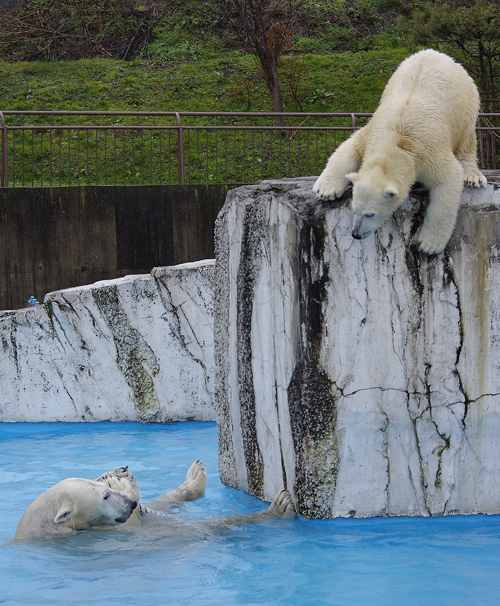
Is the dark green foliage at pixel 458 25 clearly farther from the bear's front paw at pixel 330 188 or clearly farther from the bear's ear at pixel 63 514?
the bear's ear at pixel 63 514

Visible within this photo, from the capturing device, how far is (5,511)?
4.78 meters

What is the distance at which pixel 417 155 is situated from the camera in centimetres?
369

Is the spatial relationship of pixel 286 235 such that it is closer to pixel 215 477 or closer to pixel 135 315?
pixel 215 477

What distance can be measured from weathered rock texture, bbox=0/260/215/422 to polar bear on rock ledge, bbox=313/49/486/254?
11.6ft

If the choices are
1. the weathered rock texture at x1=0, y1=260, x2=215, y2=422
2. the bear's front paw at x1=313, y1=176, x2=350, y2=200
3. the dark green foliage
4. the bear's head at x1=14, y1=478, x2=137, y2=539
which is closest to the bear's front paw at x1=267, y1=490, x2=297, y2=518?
the bear's head at x1=14, y1=478, x2=137, y2=539

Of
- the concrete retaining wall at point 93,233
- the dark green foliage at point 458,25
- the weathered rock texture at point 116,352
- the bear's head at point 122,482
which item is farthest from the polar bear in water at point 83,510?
the dark green foliage at point 458,25

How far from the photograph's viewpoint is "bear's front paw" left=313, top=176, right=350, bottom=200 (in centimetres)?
384

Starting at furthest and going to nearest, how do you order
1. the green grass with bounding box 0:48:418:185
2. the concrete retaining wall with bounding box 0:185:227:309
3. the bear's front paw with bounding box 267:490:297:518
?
the green grass with bounding box 0:48:418:185 < the concrete retaining wall with bounding box 0:185:227:309 < the bear's front paw with bounding box 267:490:297:518

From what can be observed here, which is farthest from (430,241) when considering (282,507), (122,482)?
(122,482)

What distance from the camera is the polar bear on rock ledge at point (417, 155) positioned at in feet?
11.9

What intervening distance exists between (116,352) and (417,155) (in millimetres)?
4518

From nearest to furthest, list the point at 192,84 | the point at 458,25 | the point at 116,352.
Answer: the point at 116,352 → the point at 458,25 → the point at 192,84

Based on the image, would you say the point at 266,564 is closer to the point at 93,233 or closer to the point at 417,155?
the point at 417,155

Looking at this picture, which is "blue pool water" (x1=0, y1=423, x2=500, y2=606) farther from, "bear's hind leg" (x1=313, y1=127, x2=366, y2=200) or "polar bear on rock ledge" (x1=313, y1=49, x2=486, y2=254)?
"bear's hind leg" (x1=313, y1=127, x2=366, y2=200)
